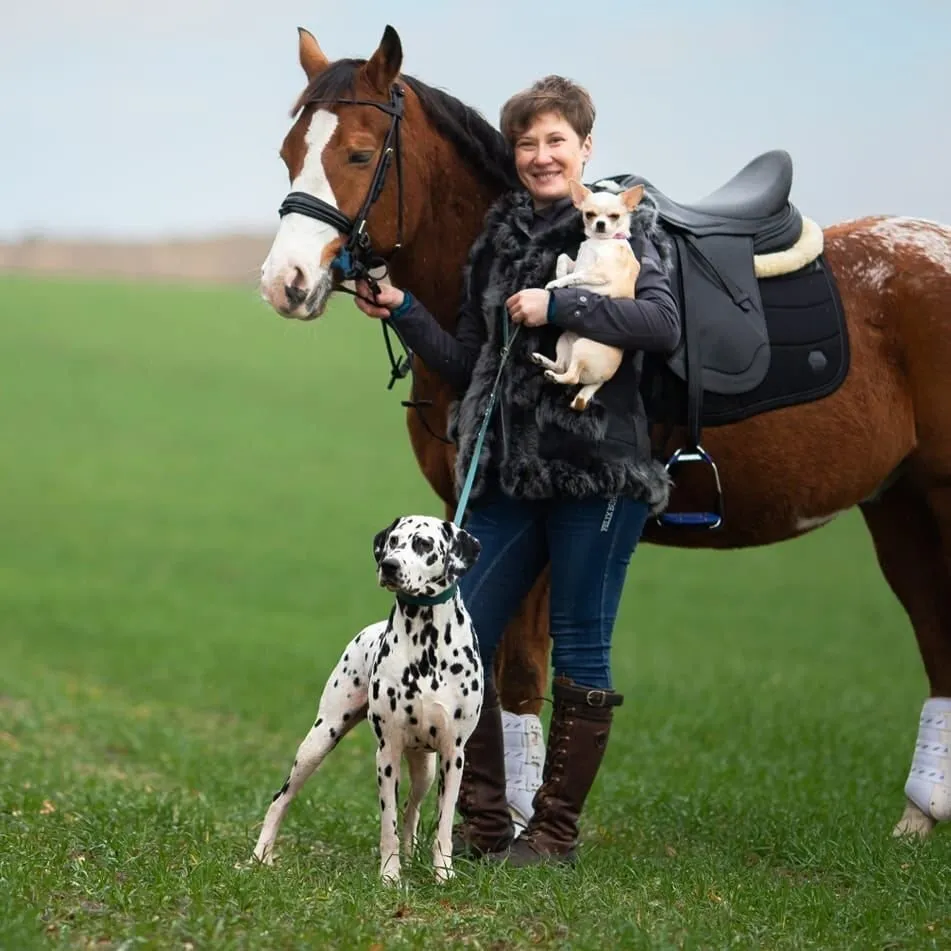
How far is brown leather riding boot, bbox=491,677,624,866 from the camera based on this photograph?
505 cm

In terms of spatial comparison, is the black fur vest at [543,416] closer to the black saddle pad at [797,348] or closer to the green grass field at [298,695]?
the black saddle pad at [797,348]

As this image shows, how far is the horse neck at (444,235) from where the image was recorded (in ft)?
17.6

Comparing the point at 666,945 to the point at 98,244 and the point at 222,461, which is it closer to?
the point at 222,461

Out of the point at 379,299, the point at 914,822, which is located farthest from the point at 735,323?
the point at 914,822

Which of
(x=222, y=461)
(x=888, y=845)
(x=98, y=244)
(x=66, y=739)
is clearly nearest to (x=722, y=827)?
(x=888, y=845)

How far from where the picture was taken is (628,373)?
5004mm

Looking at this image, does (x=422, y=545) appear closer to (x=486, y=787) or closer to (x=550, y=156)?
(x=486, y=787)

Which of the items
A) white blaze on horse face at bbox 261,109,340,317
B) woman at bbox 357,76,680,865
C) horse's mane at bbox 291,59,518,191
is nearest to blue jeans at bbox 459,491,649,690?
woman at bbox 357,76,680,865

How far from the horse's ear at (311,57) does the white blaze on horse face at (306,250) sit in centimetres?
31

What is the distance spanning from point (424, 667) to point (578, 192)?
1541 millimetres

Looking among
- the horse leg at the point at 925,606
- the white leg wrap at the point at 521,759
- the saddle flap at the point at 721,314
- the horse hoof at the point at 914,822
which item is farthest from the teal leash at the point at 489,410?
the horse hoof at the point at 914,822

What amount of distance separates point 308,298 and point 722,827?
2985mm

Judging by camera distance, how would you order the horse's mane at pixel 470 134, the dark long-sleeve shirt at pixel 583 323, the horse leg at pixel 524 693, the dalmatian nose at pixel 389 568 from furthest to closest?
the horse leg at pixel 524 693 < the horse's mane at pixel 470 134 < the dark long-sleeve shirt at pixel 583 323 < the dalmatian nose at pixel 389 568

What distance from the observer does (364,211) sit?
5.00m
